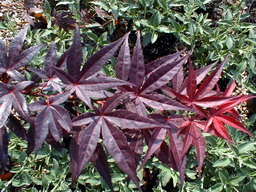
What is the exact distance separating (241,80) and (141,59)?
1.21 metres

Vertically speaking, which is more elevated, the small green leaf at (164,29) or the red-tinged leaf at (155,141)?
the small green leaf at (164,29)

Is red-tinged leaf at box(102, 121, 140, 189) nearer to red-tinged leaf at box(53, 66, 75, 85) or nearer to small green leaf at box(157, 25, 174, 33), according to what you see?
red-tinged leaf at box(53, 66, 75, 85)

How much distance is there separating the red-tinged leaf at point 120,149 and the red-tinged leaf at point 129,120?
30mm

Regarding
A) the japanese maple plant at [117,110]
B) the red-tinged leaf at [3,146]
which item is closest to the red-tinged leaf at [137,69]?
the japanese maple plant at [117,110]

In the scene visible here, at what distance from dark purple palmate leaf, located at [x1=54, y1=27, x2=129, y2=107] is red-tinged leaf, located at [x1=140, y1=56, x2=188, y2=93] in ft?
0.49

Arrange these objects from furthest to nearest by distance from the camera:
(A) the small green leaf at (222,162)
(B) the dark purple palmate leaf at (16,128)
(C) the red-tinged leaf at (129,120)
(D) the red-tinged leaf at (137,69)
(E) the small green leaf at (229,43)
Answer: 1. (E) the small green leaf at (229,43)
2. (A) the small green leaf at (222,162)
3. (B) the dark purple palmate leaf at (16,128)
4. (D) the red-tinged leaf at (137,69)
5. (C) the red-tinged leaf at (129,120)

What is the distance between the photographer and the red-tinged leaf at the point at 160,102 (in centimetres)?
110

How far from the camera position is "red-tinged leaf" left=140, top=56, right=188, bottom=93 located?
1.16 meters

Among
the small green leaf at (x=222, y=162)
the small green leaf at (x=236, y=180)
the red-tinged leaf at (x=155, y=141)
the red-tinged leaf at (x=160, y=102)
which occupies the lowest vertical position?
the small green leaf at (x=236, y=180)

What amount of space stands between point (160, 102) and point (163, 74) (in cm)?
10

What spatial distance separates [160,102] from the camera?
1136mm

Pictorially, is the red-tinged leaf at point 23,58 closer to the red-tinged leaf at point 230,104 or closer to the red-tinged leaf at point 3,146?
the red-tinged leaf at point 3,146

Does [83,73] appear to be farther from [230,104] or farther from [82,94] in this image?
[230,104]

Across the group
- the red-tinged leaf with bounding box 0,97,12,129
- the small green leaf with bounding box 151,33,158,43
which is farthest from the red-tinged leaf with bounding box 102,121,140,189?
the small green leaf with bounding box 151,33,158,43
